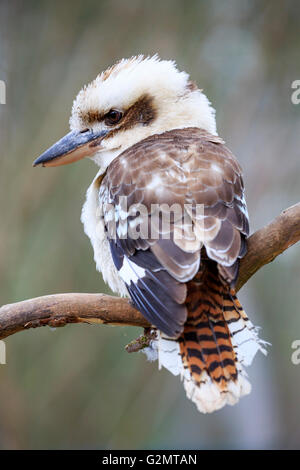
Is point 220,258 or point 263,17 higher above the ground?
point 263,17

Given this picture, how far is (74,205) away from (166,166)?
6.94 ft

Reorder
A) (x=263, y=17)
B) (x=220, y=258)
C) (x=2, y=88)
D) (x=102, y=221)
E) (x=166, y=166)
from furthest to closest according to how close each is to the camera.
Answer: (x=263, y=17)
(x=2, y=88)
(x=102, y=221)
(x=166, y=166)
(x=220, y=258)

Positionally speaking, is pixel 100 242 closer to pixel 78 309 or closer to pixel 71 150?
pixel 78 309

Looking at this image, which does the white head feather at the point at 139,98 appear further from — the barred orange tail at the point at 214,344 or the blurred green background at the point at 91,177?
the blurred green background at the point at 91,177

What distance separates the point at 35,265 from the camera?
3.56 metres

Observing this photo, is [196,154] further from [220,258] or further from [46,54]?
[46,54]

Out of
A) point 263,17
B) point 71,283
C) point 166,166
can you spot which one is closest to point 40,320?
point 166,166

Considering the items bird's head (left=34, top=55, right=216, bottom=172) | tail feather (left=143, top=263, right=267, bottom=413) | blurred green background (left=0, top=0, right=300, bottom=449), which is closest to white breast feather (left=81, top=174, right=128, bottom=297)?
bird's head (left=34, top=55, right=216, bottom=172)

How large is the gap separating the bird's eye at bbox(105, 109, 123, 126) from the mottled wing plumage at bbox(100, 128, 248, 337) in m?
0.26

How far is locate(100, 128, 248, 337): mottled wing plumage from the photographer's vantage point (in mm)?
1337

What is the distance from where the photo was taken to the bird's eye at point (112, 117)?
1941 millimetres

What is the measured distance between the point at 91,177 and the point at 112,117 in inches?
Result: 62.9

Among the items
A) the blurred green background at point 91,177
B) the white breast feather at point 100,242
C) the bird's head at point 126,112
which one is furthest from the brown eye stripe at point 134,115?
the blurred green background at point 91,177

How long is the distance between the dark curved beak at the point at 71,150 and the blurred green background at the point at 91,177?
1529 millimetres
